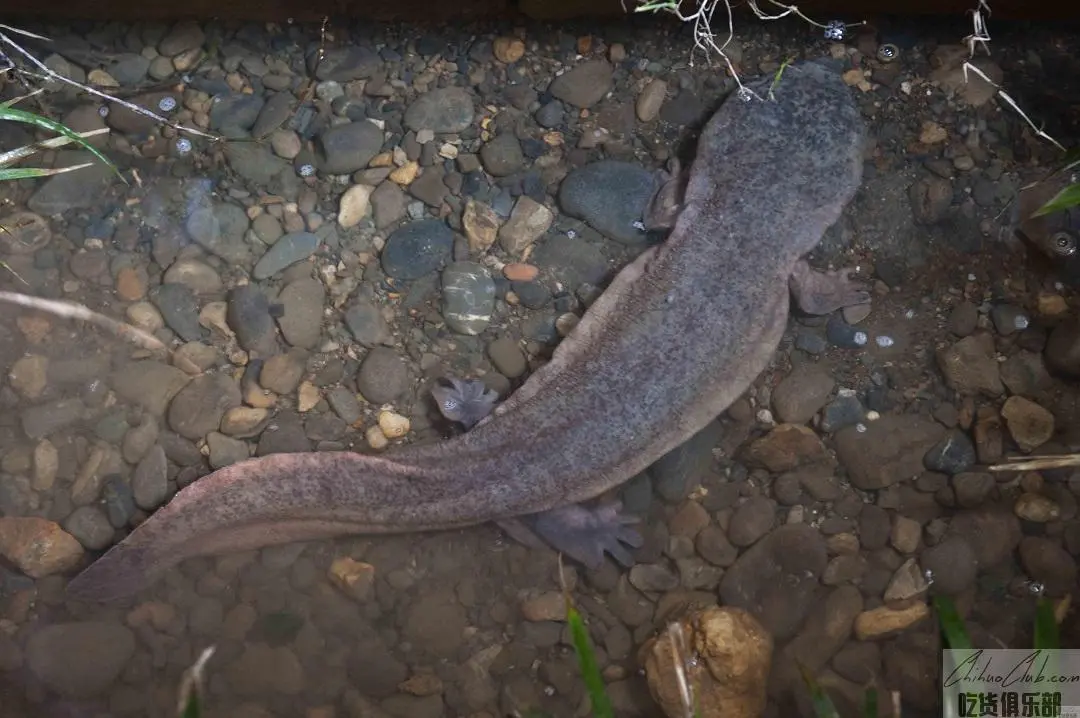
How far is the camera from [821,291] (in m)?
4.97

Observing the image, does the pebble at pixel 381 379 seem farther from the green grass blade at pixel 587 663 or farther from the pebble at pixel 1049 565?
the pebble at pixel 1049 565

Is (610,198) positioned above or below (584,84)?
below

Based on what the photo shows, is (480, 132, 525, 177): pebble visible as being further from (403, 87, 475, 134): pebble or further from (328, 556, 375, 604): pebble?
(328, 556, 375, 604): pebble

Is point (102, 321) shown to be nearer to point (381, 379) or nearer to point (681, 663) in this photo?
point (381, 379)

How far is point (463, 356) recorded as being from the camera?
518cm

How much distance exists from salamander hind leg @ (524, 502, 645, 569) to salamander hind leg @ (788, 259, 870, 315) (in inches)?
67.7

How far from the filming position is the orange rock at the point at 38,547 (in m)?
4.69

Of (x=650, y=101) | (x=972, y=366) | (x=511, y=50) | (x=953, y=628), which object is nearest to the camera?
(x=953, y=628)

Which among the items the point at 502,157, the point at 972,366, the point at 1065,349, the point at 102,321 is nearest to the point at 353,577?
the point at 102,321

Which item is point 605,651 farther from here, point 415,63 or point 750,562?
point 415,63

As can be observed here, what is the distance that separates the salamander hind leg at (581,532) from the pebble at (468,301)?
49.3 inches

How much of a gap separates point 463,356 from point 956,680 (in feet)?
10.6

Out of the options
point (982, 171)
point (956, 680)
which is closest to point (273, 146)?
point (982, 171)

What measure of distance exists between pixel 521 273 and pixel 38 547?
3.18 metres
